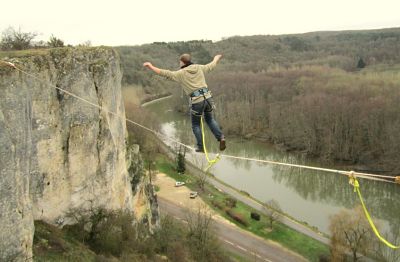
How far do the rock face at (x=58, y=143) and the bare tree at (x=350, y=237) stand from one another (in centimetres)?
970

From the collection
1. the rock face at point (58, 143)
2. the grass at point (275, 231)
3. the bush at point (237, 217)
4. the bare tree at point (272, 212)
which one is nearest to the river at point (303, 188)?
the bare tree at point (272, 212)

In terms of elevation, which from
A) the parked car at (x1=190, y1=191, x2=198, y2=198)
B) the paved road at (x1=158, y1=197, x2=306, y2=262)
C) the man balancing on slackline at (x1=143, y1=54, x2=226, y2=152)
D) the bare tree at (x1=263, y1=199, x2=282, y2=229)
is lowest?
the paved road at (x1=158, y1=197, x2=306, y2=262)

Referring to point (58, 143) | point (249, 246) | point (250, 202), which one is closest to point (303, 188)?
point (250, 202)

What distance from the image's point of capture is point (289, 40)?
112 metres

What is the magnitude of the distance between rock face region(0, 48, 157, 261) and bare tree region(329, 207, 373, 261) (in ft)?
31.8

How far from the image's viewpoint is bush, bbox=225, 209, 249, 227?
24.7 metres

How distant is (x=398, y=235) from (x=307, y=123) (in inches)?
754

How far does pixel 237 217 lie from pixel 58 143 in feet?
47.9

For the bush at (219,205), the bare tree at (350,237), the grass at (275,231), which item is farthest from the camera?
the bush at (219,205)

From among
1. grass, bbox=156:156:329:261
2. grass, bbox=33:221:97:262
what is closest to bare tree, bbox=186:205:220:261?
grass, bbox=156:156:329:261

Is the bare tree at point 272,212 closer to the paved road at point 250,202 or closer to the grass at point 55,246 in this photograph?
the paved road at point 250,202

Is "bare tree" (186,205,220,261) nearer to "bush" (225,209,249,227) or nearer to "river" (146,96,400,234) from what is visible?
"bush" (225,209,249,227)

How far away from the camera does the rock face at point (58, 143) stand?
913 cm

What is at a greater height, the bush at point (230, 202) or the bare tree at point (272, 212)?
the bare tree at point (272, 212)
